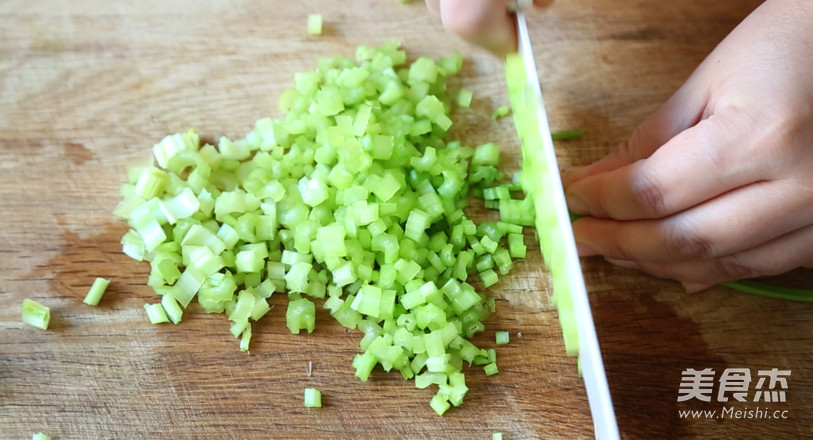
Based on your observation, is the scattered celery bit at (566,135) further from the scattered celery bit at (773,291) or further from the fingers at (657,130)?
the scattered celery bit at (773,291)

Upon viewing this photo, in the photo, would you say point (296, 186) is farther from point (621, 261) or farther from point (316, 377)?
point (621, 261)

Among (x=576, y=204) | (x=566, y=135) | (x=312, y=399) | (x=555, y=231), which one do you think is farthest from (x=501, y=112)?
(x=312, y=399)

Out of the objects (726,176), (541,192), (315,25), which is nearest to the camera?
(726,176)

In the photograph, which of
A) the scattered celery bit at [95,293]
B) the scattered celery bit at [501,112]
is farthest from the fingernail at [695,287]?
the scattered celery bit at [95,293]

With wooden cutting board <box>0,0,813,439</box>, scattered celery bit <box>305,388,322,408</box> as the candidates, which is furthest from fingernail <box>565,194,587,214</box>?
scattered celery bit <box>305,388,322,408</box>

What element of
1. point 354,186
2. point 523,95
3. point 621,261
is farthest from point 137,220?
point 621,261

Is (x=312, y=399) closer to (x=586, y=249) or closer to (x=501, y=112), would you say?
(x=586, y=249)

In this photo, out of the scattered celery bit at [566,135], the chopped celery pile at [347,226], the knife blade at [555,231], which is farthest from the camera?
Result: the scattered celery bit at [566,135]
